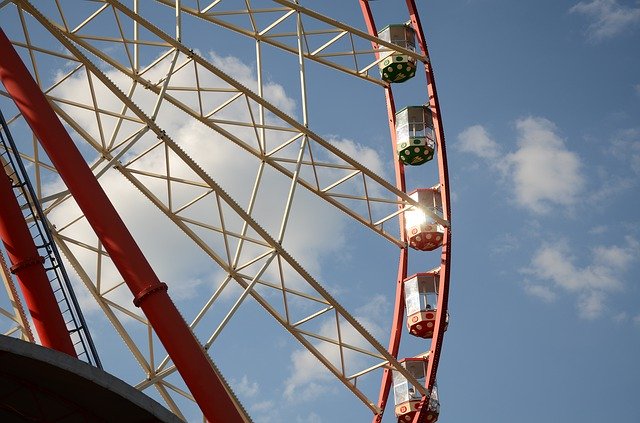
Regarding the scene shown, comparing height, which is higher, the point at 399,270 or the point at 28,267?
the point at 399,270

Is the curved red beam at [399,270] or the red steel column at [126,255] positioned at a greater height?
the curved red beam at [399,270]

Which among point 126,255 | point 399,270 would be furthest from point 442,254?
point 126,255

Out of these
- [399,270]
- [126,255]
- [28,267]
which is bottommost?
[126,255]

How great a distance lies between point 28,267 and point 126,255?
5.96 ft

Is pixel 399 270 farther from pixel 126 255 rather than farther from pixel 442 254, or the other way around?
pixel 126 255

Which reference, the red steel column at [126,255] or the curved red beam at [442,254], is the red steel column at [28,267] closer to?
the red steel column at [126,255]

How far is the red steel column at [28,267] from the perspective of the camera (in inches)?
724

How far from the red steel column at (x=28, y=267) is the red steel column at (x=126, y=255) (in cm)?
108

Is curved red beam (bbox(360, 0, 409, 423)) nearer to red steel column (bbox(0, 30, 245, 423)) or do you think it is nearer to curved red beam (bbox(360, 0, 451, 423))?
curved red beam (bbox(360, 0, 451, 423))

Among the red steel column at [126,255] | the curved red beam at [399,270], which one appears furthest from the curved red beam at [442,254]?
the red steel column at [126,255]

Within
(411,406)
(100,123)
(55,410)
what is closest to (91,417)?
(55,410)

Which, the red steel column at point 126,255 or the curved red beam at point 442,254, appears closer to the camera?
the red steel column at point 126,255

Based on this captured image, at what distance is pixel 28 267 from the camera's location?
18.6 meters

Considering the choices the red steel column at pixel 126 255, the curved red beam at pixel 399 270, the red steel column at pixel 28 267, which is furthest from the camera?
the curved red beam at pixel 399 270
